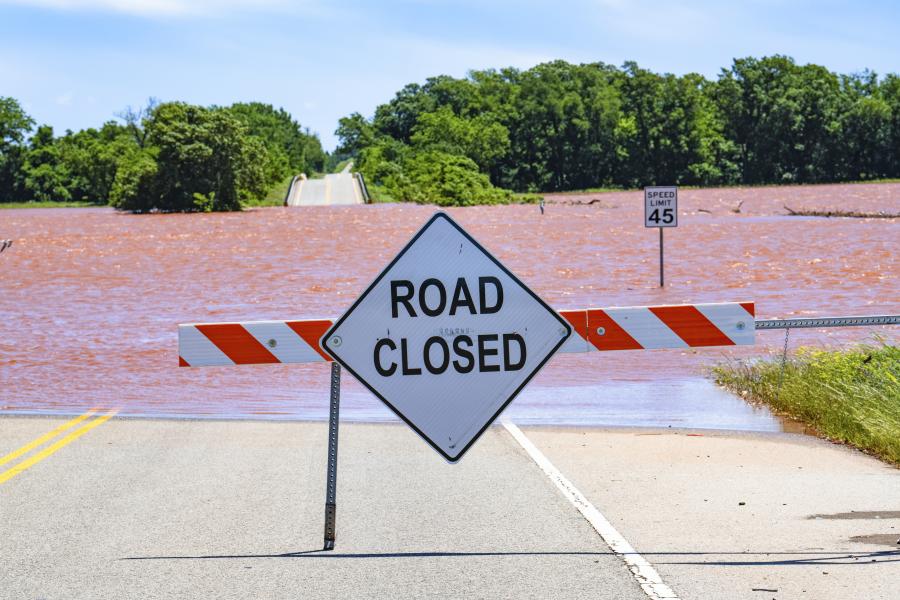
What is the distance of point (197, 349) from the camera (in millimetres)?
7430

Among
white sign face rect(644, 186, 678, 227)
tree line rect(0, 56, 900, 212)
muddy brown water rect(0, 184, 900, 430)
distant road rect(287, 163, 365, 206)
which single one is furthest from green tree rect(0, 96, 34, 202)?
white sign face rect(644, 186, 678, 227)

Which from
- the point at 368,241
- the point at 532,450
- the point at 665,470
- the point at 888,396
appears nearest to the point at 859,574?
the point at 665,470

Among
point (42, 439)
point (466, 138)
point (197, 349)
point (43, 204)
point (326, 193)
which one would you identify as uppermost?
point (466, 138)

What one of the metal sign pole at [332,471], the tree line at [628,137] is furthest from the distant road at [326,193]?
the metal sign pole at [332,471]

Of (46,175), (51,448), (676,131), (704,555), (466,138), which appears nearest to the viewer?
(704,555)

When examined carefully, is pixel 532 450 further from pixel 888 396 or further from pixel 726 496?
pixel 888 396

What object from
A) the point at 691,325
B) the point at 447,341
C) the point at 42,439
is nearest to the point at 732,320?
the point at 691,325

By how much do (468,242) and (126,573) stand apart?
2.39 m

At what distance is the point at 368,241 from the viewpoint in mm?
57688

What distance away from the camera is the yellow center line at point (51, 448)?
30.7ft

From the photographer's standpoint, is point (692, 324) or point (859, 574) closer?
point (859, 574)

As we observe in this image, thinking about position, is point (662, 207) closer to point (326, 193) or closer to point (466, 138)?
point (326, 193)

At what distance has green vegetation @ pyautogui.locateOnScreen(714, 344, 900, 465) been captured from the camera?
1036 cm

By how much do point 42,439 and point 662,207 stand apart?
17.5 meters
